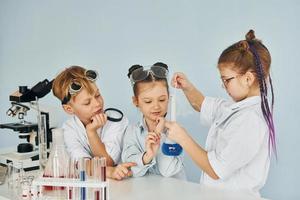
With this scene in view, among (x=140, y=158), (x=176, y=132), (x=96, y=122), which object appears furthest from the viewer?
(x=96, y=122)

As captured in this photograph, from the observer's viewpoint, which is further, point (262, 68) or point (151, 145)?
point (151, 145)

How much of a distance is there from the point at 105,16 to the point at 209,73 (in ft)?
2.16

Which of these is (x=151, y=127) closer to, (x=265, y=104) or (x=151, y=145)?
(x=151, y=145)

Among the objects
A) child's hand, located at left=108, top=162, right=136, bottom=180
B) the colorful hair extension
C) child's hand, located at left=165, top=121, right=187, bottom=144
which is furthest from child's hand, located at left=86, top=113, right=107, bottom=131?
the colorful hair extension

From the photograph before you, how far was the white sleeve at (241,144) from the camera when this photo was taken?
1.42 meters

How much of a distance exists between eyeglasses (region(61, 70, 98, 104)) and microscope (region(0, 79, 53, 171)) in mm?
120

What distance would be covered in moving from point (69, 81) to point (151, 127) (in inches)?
16.9

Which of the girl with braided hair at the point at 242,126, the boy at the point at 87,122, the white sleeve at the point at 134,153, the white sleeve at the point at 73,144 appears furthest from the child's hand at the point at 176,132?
the white sleeve at the point at 73,144

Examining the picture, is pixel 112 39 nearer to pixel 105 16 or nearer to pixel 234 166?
pixel 105 16

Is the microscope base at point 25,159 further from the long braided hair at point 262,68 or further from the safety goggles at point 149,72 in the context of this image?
the long braided hair at point 262,68

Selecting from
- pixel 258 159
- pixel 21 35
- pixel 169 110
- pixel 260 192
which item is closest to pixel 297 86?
pixel 258 159

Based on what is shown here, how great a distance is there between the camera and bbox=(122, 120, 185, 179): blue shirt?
5.45 feet

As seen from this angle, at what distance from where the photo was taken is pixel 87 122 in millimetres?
1846

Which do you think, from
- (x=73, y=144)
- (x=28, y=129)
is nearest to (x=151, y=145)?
(x=73, y=144)
